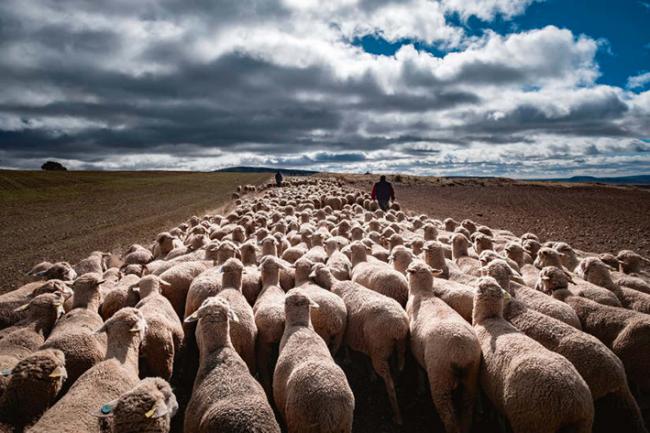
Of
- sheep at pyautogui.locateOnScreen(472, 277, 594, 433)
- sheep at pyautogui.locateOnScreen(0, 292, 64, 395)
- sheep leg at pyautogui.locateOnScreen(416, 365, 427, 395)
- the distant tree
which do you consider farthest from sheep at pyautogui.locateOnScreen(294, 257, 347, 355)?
the distant tree

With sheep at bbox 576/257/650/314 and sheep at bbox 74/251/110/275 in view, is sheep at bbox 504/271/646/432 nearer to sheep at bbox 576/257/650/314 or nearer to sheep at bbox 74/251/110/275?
sheep at bbox 576/257/650/314

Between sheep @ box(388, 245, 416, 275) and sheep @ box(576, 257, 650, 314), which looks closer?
sheep @ box(576, 257, 650, 314)

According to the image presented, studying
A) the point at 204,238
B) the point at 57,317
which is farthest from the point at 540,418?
the point at 204,238

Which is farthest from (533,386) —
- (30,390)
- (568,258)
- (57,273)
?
(57,273)

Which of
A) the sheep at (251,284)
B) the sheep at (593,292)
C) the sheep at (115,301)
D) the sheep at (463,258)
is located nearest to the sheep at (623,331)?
the sheep at (593,292)

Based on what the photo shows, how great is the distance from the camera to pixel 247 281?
24.5 feet

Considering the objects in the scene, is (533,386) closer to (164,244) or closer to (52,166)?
(164,244)

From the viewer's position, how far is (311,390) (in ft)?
12.3

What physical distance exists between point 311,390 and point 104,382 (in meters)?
2.40

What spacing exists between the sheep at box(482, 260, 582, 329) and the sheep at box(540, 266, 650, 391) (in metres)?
0.28

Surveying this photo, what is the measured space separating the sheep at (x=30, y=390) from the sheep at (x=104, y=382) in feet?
0.88

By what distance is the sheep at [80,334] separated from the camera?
4711 mm

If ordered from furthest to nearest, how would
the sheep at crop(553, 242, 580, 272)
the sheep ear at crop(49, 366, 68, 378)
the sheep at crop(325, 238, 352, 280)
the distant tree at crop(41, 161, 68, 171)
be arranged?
1. the distant tree at crop(41, 161, 68, 171)
2. the sheep at crop(553, 242, 580, 272)
3. the sheep at crop(325, 238, 352, 280)
4. the sheep ear at crop(49, 366, 68, 378)

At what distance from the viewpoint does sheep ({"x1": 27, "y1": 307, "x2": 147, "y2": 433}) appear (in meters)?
3.42
